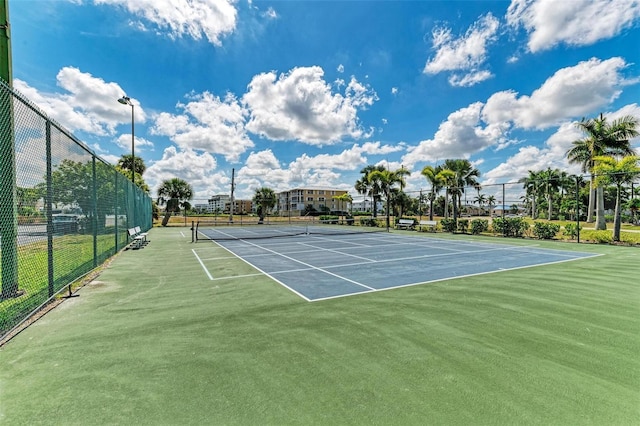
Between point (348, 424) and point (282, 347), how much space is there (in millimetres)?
1415

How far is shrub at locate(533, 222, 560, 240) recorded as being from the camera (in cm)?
1744

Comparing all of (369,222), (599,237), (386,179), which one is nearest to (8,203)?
(599,237)

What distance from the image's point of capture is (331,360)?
3.10 meters

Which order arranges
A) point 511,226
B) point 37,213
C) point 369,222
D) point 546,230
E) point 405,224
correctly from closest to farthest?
point 37,213 < point 546,230 < point 511,226 < point 405,224 < point 369,222

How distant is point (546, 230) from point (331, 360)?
19901mm

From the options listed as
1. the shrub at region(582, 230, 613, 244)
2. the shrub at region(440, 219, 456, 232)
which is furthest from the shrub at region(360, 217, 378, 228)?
the shrub at region(582, 230, 613, 244)

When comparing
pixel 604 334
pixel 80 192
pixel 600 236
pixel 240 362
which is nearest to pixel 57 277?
pixel 80 192

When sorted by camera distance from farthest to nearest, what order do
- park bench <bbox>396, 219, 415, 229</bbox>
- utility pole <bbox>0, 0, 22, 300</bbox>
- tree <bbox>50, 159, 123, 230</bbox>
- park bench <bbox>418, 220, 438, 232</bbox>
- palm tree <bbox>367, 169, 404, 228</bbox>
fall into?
1. palm tree <bbox>367, 169, 404, 228</bbox>
2. park bench <bbox>396, 219, 415, 229</bbox>
3. park bench <bbox>418, 220, 438, 232</bbox>
4. tree <bbox>50, 159, 123, 230</bbox>
5. utility pole <bbox>0, 0, 22, 300</bbox>

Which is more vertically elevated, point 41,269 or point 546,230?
point 41,269

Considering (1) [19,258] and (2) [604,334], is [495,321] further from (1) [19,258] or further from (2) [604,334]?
(1) [19,258]

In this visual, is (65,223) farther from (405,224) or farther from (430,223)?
(405,224)

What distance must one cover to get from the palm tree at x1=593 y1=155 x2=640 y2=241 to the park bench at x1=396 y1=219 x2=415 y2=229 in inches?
493

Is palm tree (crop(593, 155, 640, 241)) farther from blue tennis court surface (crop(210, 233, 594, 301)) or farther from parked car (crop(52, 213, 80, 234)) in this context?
parked car (crop(52, 213, 80, 234))

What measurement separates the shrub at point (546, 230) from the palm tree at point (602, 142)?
5318 millimetres
